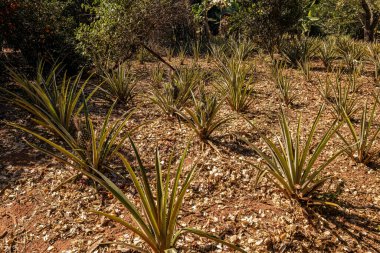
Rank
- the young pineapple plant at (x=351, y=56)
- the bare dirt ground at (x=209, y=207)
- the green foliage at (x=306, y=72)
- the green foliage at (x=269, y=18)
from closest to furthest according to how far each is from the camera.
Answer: the bare dirt ground at (x=209, y=207)
the green foliage at (x=306, y=72)
the young pineapple plant at (x=351, y=56)
the green foliage at (x=269, y=18)

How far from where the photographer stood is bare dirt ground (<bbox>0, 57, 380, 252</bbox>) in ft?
6.59

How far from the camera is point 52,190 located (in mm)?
2447

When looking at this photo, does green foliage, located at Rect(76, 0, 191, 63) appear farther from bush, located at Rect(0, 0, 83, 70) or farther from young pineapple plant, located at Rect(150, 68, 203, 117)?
young pineapple plant, located at Rect(150, 68, 203, 117)

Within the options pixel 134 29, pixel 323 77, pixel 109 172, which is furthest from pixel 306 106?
pixel 134 29

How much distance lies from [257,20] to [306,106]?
128 inches

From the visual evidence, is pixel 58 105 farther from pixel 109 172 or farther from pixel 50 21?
pixel 50 21

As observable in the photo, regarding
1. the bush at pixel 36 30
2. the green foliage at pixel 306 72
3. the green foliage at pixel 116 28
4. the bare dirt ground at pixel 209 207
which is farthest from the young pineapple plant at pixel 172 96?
the green foliage at pixel 306 72

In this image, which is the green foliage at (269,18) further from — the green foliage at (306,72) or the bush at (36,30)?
the bush at (36,30)

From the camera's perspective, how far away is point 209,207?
236 centimetres

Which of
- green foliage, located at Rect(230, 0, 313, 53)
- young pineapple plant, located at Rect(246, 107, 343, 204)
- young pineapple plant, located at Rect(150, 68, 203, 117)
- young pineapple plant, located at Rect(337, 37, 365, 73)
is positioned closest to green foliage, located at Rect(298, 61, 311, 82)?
young pineapple plant, located at Rect(337, 37, 365, 73)

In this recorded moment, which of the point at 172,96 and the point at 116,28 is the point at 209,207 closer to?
the point at 172,96

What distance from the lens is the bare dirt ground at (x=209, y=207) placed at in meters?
2.01

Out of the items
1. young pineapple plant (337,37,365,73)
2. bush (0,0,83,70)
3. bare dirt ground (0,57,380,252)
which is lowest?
bare dirt ground (0,57,380,252)

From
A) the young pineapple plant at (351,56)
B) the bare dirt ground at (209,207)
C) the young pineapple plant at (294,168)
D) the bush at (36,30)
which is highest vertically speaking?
the bush at (36,30)
